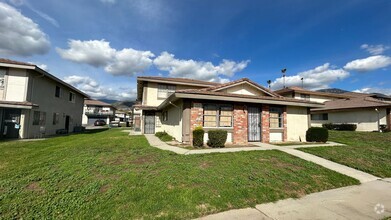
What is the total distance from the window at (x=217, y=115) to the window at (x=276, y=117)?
11.1 ft

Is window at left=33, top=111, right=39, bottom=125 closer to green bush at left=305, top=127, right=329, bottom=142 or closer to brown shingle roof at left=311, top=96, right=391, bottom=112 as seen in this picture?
green bush at left=305, top=127, right=329, bottom=142

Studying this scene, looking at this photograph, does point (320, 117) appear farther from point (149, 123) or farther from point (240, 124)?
point (149, 123)

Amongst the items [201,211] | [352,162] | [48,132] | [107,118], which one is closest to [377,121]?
[352,162]

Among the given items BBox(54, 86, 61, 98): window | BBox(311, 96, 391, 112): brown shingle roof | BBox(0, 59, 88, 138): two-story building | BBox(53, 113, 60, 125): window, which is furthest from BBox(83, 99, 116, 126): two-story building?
BBox(311, 96, 391, 112): brown shingle roof

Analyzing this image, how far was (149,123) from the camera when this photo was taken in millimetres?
19594

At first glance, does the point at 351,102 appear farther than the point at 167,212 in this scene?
Yes

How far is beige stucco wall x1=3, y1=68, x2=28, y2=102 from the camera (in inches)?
535

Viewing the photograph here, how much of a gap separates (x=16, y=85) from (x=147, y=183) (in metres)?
15.7

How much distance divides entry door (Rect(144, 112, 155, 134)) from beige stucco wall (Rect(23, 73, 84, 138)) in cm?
885

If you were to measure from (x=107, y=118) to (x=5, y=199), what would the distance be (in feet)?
155

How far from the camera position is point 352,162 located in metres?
7.78

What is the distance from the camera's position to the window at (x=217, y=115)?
1123cm

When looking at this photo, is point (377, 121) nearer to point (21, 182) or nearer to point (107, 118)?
point (21, 182)

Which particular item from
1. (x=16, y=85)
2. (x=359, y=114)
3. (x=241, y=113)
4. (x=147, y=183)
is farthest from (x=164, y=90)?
(x=359, y=114)
